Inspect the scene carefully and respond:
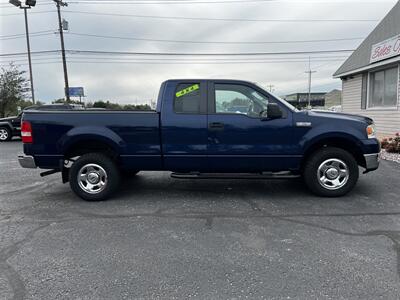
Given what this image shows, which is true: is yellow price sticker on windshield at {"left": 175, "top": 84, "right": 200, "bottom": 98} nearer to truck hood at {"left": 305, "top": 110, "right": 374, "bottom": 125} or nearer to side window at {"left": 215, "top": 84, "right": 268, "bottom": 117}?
side window at {"left": 215, "top": 84, "right": 268, "bottom": 117}

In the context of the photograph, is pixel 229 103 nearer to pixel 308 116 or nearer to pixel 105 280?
pixel 308 116

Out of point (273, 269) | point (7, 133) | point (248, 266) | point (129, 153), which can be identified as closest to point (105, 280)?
point (248, 266)

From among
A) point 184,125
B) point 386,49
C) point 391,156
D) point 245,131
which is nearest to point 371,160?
point 245,131

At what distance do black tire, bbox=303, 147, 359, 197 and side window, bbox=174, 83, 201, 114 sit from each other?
206 cm

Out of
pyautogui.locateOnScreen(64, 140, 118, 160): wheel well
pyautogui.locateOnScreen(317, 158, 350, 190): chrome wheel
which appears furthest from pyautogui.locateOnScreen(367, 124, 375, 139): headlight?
pyautogui.locateOnScreen(64, 140, 118, 160): wheel well

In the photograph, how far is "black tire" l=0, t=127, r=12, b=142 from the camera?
1642 cm

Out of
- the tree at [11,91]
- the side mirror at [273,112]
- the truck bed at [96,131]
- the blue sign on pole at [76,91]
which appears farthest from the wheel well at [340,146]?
the blue sign on pole at [76,91]

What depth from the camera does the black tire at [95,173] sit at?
511 cm

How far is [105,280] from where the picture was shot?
283cm

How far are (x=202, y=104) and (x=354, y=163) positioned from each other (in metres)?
2.62

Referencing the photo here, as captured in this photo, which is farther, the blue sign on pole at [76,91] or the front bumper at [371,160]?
the blue sign on pole at [76,91]

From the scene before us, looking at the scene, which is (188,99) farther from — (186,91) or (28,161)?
(28,161)

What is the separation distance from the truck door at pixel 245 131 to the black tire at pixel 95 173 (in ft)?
5.31

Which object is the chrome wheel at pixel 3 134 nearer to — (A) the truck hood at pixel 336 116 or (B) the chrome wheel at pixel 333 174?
(A) the truck hood at pixel 336 116
